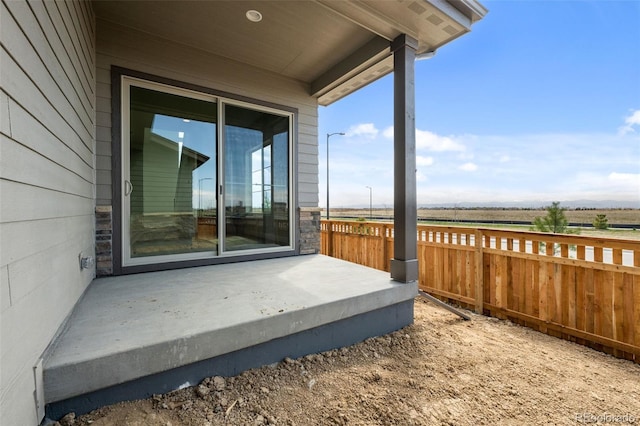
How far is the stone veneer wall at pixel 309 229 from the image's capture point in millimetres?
3918

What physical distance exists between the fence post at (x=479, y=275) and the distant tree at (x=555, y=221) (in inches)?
185

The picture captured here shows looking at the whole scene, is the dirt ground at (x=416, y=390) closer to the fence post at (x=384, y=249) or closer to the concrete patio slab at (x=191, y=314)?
the concrete patio slab at (x=191, y=314)

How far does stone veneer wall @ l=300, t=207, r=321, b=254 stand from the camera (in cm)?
392

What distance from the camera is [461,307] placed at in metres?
3.23

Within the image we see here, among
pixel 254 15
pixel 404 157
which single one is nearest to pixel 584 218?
pixel 404 157

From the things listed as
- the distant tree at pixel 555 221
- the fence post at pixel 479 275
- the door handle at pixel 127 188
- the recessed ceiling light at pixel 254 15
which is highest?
the recessed ceiling light at pixel 254 15

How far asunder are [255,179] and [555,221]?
689 centimetres

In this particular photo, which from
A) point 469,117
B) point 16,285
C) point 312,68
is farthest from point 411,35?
point 469,117

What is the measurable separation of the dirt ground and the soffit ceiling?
279 cm

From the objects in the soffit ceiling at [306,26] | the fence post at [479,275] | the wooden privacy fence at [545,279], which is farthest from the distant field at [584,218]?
the soffit ceiling at [306,26]

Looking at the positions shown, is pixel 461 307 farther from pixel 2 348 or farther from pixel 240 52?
pixel 240 52

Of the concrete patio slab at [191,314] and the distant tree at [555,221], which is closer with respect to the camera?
the concrete patio slab at [191,314]

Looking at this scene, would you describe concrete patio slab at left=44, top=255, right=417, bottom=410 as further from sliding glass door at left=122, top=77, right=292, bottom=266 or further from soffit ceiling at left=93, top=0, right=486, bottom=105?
soffit ceiling at left=93, top=0, right=486, bottom=105

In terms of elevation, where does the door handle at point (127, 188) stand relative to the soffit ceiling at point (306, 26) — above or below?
below
